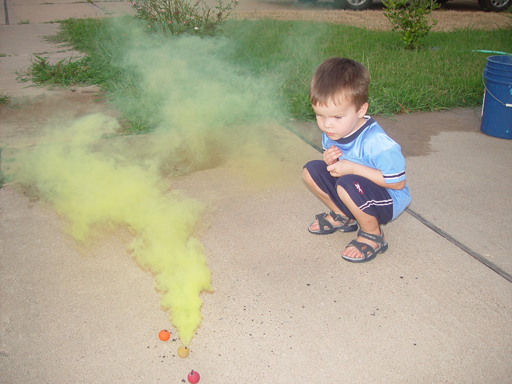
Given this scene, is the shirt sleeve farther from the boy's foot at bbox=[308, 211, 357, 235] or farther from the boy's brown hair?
the boy's foot at bbox=[308, 211, 357, 235]

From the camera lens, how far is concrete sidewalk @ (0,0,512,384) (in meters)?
1.45

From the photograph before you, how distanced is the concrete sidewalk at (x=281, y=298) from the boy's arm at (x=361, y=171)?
1.25ft

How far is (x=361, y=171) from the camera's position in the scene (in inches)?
73.3

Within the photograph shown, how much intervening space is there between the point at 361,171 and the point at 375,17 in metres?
7.20

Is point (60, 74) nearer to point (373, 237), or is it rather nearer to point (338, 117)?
point (338, 117)

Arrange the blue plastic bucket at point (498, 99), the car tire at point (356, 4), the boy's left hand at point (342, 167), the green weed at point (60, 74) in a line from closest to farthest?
the boy's left hand at point (342, 167)
the blue plastic bucket at point (498, 99)
the green weed at point (60, 74)
the car tire at point (356, 4)

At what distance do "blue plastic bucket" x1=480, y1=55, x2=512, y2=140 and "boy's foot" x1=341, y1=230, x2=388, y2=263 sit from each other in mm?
1858

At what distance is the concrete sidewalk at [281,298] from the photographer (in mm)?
1450

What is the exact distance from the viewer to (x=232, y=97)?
3783mm

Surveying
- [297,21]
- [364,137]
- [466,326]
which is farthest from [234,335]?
[297,21]

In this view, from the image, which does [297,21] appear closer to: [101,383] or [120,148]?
[120,148]

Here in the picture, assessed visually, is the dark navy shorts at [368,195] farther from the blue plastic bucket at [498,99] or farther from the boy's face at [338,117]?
the blue plastic bucket at [498,99]

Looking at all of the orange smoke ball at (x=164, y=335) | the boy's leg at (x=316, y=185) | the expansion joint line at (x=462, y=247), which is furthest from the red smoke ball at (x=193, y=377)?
Answer: the expansion joint line at (x=462, y=247)

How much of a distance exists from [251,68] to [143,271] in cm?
315
